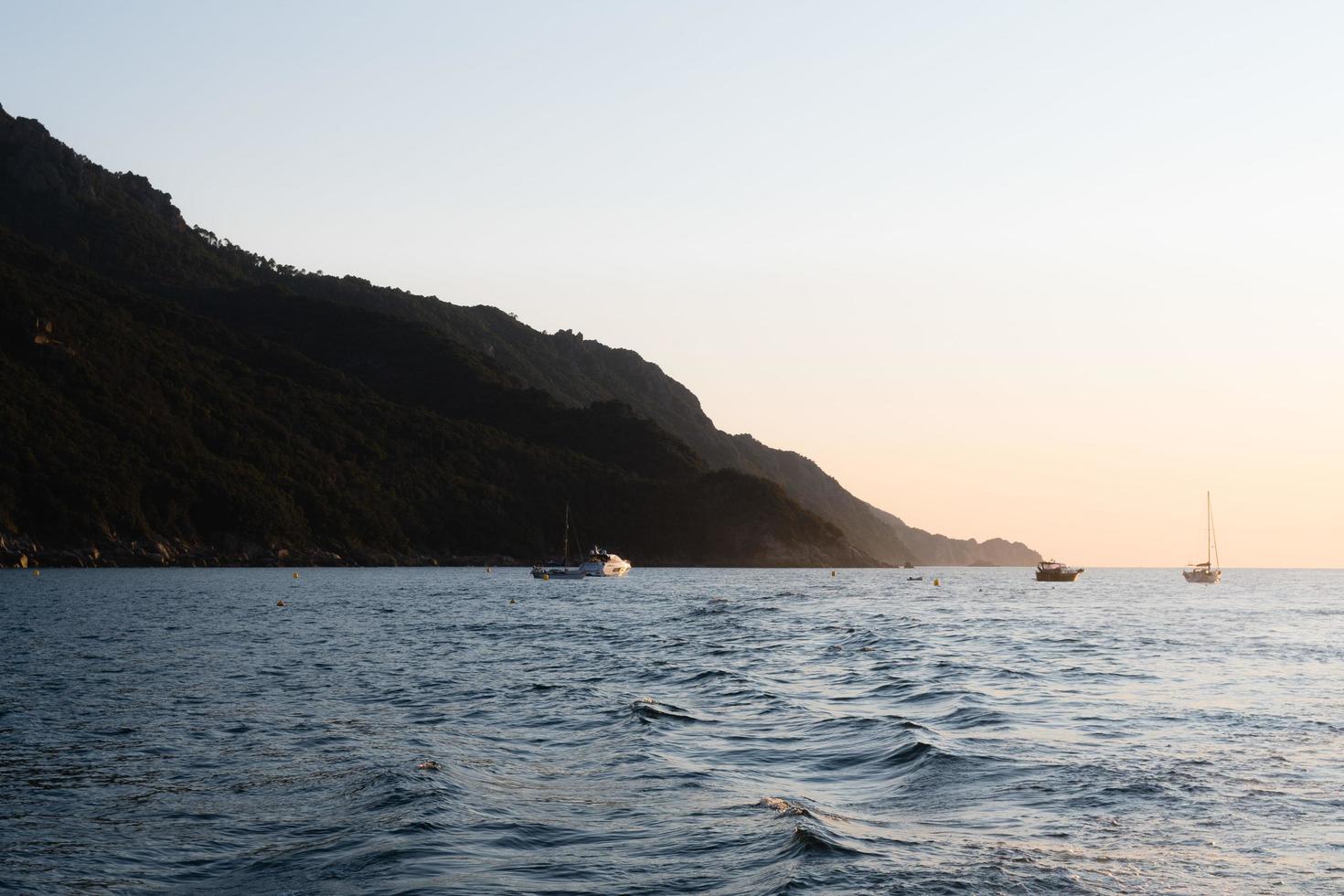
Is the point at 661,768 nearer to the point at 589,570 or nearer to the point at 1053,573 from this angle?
the point at 589,570

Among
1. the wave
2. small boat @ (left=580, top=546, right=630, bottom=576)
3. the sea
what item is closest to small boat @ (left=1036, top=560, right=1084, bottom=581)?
small boat @ (left=580, top=546, right=630, bottom=576)

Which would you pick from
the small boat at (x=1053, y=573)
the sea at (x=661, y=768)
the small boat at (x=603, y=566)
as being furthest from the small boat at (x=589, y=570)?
the sea at (x=661, y=768)

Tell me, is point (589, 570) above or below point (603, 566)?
below

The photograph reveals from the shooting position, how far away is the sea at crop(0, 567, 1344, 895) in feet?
45.4

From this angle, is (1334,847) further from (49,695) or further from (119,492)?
(119,492)

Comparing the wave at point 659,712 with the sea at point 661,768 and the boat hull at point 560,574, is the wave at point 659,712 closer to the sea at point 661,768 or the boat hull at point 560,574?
the sea at point 661,768

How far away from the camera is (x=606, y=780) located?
1961 cm

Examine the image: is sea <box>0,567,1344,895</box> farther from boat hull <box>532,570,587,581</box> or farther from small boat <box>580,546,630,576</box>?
boat hull <box>532,570,587,581</box>

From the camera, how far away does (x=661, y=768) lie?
20.7 metres

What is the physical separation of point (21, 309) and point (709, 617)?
145146 mm

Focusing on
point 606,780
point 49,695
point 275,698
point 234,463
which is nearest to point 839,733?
point 606,780

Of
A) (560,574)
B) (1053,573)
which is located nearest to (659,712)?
(560,574)

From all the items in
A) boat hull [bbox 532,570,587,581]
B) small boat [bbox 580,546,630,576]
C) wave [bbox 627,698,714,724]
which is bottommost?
wave [bbox 627,698,714,724]

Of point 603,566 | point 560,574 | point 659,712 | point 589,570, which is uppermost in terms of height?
point 603,566
